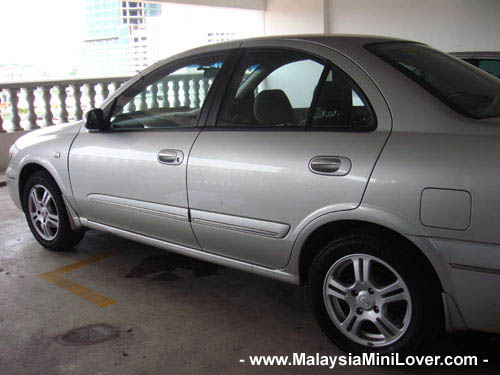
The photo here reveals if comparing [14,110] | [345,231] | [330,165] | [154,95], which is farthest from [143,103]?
[14,110]

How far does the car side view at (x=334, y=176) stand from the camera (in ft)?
7.28

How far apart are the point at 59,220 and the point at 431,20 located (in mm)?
8936

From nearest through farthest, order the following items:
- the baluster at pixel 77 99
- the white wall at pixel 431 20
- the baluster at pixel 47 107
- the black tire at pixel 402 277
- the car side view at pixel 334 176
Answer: the car side view at pixel 334 176
the black tire at pixel 402 277
the baluster at pixel 47 107
the baluster at pixel 77 99
the white wall at pixel 431 20

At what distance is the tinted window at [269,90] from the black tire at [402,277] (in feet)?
2.44

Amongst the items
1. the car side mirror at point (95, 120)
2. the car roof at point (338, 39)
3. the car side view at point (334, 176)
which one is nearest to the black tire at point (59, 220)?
the car side view at point (334, 176)

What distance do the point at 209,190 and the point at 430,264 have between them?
127 centimetres

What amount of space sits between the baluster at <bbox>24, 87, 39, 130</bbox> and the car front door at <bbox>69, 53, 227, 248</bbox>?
495 centimetres

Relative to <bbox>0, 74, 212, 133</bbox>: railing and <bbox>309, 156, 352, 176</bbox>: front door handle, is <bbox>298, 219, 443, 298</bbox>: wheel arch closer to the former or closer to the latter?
<bbox>309, 156, 352, 176</bbox>: front door handle

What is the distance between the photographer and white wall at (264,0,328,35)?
Result: 12.2 meters

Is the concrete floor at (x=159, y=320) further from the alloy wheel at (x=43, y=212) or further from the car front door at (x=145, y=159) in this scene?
the car front door at (x=145, y=159)

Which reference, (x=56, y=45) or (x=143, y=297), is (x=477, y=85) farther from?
(x=56, y=45)

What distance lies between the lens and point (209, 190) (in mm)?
3000

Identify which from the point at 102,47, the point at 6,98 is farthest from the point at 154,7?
the point at 6,98

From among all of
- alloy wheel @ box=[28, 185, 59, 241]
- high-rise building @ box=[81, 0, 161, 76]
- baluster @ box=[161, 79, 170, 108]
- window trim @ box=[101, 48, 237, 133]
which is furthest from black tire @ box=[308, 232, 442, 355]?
high-rise building @ box=[81, 0, 161, 76]
